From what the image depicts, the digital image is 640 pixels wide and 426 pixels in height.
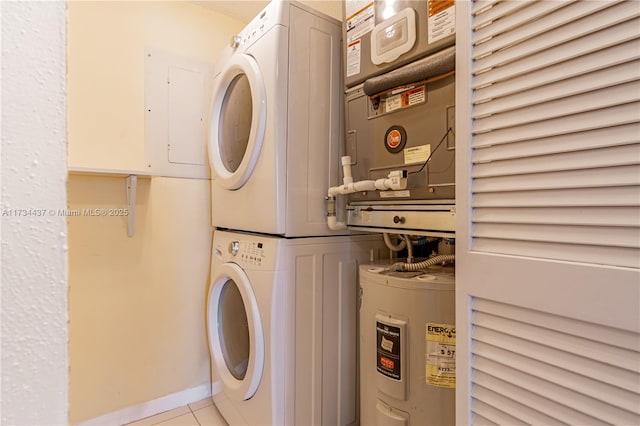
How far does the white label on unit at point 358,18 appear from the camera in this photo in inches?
50.3

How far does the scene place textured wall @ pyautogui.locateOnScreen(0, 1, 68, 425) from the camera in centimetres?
34

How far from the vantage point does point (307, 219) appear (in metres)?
1.41

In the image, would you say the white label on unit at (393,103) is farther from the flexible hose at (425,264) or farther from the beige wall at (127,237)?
the beige wall at (127,237)

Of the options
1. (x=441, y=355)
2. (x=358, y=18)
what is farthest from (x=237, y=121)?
(x=441, y=355)

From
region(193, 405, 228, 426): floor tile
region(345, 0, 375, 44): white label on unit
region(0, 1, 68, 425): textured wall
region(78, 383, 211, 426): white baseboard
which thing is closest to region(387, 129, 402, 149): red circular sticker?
region(345, 0, 375, 44): white label on unit

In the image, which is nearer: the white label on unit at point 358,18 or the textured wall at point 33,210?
the textured wall at point 33,210

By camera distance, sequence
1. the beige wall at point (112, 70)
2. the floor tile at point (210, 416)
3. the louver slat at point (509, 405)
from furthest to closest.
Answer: the floor tile at point (210, 416) → the beige wall at point (112, 70) → the louver slat at point (509, 405)

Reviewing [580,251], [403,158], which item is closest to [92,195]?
[403,158]

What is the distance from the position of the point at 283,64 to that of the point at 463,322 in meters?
1.13

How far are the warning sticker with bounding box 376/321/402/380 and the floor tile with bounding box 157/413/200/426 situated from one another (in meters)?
1.17

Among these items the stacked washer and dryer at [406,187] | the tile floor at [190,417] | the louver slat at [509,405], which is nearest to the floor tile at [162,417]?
the tile floor at [190,417]

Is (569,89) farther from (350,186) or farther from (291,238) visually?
(291,238)

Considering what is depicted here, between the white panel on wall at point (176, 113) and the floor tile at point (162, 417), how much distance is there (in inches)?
51.6

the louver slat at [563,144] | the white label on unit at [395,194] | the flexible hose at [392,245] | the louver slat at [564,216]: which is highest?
the louver slat at [563,144]
